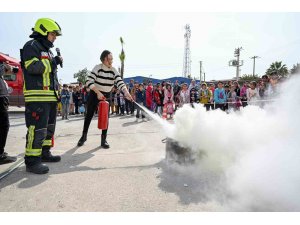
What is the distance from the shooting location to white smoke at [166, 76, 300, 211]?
2.58 metres

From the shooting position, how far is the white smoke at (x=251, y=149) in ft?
8.48

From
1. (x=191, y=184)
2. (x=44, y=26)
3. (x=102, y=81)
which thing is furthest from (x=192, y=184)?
(x=102, y=81)

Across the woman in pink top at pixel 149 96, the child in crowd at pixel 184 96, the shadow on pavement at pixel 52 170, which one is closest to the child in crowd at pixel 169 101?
the child in crowd at pixel 184 96

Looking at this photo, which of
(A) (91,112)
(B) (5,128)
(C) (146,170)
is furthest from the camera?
(A) (91,112)

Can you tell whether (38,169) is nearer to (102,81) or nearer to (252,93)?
(102,81)

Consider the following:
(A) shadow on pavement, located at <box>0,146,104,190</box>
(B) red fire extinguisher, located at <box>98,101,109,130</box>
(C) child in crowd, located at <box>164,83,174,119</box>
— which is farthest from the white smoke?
(C) child in crowd, located at <box>164,83,174,119</box>

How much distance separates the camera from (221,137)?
3.54 m

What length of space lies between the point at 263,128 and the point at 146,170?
71.0 inches

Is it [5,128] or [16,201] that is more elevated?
[5,128]

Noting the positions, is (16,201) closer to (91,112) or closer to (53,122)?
(53,122)

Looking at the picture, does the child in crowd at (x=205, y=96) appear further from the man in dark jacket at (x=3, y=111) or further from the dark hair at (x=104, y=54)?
the man in dark jacket at (x=3, y=111)
